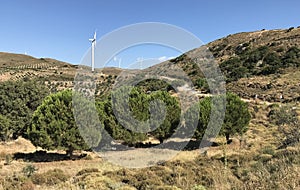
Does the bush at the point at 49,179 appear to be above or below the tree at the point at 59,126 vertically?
below

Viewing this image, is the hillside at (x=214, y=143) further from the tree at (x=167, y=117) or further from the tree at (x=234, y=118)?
the tree at (x=167, y=117)

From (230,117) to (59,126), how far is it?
1676cm

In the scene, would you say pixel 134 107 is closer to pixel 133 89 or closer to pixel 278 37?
pixel 133 89

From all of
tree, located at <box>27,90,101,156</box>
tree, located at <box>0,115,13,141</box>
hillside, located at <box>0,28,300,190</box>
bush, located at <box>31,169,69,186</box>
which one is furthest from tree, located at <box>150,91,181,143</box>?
bush, located at <box>31,169,69,186</box>

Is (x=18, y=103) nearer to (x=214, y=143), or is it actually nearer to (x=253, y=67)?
(x=214, y=143)

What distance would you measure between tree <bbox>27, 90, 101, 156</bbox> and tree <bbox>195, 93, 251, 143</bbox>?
1086 cm

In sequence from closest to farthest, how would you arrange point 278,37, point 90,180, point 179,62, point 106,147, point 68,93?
point 90,180
point 68,93
point 106,147
point 278,37
point 179,62

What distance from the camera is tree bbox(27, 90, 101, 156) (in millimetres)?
24734

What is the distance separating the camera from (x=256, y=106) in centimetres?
4712

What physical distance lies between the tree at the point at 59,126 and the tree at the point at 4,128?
8.19 meters

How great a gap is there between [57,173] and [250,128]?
94.3 feet

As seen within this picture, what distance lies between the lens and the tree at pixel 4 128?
32.0 metres

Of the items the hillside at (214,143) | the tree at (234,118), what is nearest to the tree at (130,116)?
the hillside at (214,143)

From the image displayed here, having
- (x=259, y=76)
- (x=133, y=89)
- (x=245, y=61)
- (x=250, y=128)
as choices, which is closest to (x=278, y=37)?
(x=245, y=61)
